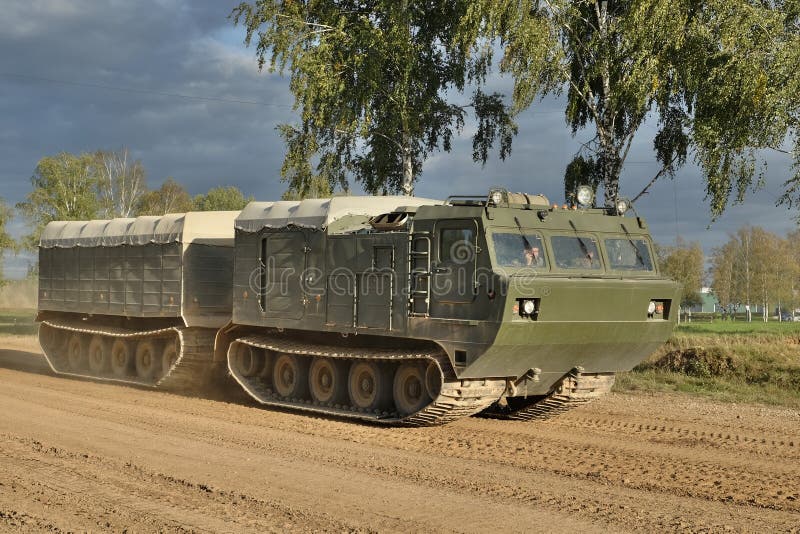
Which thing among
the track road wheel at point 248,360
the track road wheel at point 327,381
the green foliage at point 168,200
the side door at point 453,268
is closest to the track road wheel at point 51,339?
the track road wheel at point 248,360

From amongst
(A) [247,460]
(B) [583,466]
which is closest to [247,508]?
(A) [247,460]

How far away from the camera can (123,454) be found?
10.7 metres

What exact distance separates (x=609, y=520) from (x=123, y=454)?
5.86m

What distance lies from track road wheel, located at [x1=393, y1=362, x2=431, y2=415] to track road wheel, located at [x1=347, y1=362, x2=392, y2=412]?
21 cm

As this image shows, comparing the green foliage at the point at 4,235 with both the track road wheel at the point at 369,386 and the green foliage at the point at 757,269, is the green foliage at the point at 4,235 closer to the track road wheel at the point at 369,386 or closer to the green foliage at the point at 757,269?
the track road wheel at the point at 369,386

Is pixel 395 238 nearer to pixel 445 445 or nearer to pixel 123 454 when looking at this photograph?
pixel 445 445

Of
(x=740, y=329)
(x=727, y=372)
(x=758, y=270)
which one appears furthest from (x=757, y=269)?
(x=727, y=372)

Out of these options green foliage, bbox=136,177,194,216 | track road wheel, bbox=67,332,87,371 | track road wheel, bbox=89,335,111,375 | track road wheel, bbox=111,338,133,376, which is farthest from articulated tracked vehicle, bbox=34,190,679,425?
green foliage, bbox=136,177,194,216

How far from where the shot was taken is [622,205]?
13797 mm

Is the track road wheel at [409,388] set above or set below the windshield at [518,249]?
below

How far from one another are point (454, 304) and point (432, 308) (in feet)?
1.37

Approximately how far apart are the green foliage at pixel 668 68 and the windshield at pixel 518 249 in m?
10.3

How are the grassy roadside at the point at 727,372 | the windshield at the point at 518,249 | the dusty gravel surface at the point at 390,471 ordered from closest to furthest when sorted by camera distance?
the dusty gravel surface at the point at 390,471 → the windshield at the point at 518,249 → the grassy roadside at the point at 727,372

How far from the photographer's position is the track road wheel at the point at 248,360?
1623 cm
